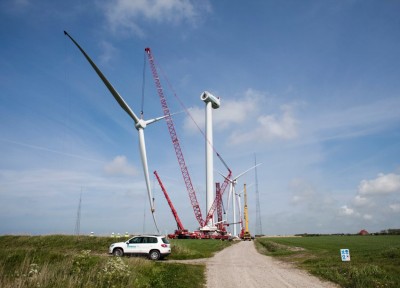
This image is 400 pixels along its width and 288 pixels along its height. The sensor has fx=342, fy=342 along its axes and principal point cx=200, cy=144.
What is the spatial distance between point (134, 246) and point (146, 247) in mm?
1181

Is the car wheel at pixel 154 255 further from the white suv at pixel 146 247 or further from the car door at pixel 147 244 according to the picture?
the car door at pixel 147 244

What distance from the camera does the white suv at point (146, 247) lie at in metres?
29.9

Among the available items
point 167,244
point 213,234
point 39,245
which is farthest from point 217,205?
point 167,244

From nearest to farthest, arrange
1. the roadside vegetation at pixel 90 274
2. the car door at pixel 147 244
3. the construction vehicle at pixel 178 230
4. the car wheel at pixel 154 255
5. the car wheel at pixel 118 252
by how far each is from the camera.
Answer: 1. the roadside vegetation at pixel 90 274
2. the car wheel at pixel 154 255
3. the car door at pixel 147 244
4. the car wheel at pixel 118 252
5. the construction vehicle at pixel 178 230

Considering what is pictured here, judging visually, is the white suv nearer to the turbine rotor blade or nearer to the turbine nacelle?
the turbine rotor blade

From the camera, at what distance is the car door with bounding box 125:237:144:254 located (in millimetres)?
30484

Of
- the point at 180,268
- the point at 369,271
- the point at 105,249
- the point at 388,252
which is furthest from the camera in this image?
the point at 105,249

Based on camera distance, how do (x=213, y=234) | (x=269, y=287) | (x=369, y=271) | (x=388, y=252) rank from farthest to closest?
(x=213, y=234) < (x=388, y=252) < (x=369, y=271) < (x=269, y=287)

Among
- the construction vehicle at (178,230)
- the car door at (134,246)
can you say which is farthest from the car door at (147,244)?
the construction vehicle at (178,230)

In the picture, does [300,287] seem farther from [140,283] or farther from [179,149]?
[179,149]

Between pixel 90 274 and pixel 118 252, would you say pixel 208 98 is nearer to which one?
pixel 118 252

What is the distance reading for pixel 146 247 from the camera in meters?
30.3

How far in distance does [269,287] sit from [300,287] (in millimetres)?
1512

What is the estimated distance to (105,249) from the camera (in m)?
41.2
